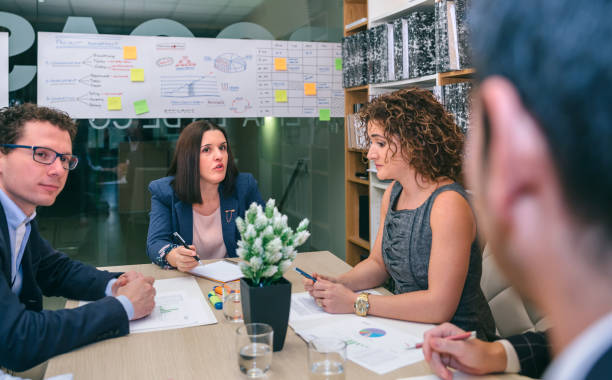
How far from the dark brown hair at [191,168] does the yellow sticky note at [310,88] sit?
1623 mm

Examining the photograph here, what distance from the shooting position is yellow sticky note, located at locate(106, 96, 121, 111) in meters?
3.48

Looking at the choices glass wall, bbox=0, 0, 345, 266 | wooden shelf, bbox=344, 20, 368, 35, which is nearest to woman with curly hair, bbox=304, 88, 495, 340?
wooden shelf, bbox=344, 20, 368, 35

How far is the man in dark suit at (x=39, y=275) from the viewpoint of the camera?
43.6 inches

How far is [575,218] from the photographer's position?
0.25 m

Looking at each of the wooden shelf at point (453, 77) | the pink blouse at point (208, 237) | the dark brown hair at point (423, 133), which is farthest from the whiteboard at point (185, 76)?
the dark brown hair at point (423, 133)

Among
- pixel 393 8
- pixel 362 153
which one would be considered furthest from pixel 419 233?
pixel 362 153

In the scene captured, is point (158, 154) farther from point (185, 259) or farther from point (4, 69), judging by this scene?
point (185, 259)

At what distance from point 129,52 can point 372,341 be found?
3071mm

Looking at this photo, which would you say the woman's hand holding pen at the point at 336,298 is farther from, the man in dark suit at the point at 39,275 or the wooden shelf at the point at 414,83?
the wooden shelf at the point at 414,83

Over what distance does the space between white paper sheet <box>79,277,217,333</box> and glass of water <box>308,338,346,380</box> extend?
19.0 inches

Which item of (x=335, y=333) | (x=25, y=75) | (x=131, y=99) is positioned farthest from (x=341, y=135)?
(x=335, y=333)

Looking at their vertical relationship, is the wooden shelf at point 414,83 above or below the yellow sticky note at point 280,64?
below

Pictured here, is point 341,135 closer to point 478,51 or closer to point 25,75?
point 25,75

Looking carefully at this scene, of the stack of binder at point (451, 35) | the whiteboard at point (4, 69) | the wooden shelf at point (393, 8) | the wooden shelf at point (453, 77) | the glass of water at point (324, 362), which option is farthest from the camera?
the whiteboard at point (4, 69)
